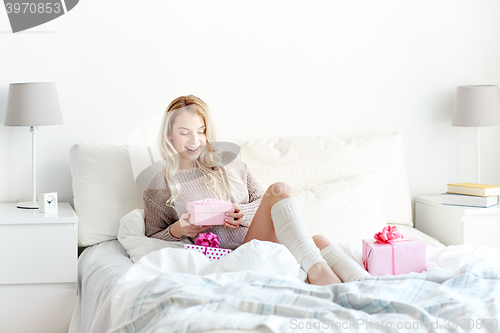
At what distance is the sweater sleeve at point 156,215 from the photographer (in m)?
1.95

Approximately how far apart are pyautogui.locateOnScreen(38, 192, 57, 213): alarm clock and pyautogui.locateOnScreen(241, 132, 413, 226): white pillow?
0.85 m

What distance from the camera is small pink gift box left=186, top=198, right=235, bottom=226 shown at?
1.78 metres

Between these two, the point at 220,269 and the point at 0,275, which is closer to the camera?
the point at 220,269

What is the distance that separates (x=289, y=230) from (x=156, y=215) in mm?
566

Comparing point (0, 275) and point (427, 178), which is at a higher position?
point (427, 178)

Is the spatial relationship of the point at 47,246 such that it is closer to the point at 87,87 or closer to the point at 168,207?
the point at 168,207

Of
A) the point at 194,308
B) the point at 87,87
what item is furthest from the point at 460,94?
the point at 194,308

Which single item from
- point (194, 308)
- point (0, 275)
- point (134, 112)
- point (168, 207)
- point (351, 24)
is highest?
point (351, 24)

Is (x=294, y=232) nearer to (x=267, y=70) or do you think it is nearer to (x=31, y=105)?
(x=267, y=70)

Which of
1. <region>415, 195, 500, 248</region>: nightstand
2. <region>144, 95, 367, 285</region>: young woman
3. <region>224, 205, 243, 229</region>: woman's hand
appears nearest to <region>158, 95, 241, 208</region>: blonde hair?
<region>144, 95, 367, 285</region>: young woman

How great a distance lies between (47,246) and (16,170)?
1.92 feet

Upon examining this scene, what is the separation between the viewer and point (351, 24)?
260cm

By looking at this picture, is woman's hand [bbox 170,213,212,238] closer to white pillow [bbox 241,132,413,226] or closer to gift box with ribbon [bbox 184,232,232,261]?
gift box with ribbon [bbox 184,232,232,261]

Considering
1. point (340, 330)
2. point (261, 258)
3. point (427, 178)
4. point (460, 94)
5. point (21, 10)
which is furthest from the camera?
point (427, 178)
